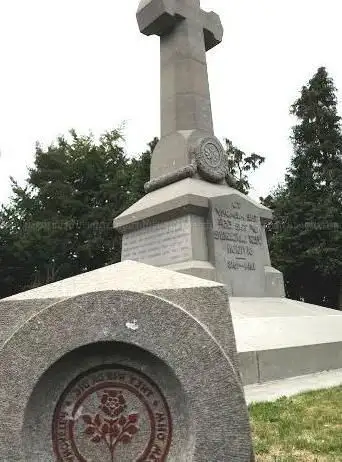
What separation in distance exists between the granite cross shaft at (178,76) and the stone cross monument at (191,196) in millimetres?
19

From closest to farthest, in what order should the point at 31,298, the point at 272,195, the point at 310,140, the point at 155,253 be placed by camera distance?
the point at 31,298, the point at 155,253, the point at 310,140, the point at 272,195

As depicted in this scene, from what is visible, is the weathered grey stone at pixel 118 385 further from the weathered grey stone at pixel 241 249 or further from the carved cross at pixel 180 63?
the carved cross at pixel 180 63

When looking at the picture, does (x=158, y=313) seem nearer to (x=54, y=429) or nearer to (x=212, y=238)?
(x=54, y=429)

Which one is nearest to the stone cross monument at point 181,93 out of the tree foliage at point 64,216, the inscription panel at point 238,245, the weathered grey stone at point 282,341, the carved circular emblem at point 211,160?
the carved circular emblem at point 211,160

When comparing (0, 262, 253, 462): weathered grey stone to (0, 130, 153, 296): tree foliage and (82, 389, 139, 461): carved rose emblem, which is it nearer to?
(82, 389, 139, 461): carved rose emblem

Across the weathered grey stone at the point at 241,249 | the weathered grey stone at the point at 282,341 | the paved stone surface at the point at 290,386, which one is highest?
the weathered grey stone at the point at 241,249

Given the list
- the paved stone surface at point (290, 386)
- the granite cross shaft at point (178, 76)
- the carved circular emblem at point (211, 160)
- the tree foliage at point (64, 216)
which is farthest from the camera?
the tree foliage at point (64, 216)

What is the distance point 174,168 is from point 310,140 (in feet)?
58.9

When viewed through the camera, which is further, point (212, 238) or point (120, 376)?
point (212, 238)

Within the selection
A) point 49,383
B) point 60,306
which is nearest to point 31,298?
point 60,306

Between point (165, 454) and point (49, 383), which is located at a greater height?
point (49, 383)

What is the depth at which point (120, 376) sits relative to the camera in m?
2.13

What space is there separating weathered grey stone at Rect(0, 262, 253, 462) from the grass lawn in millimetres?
979

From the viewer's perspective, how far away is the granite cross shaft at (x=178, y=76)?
975 cm
